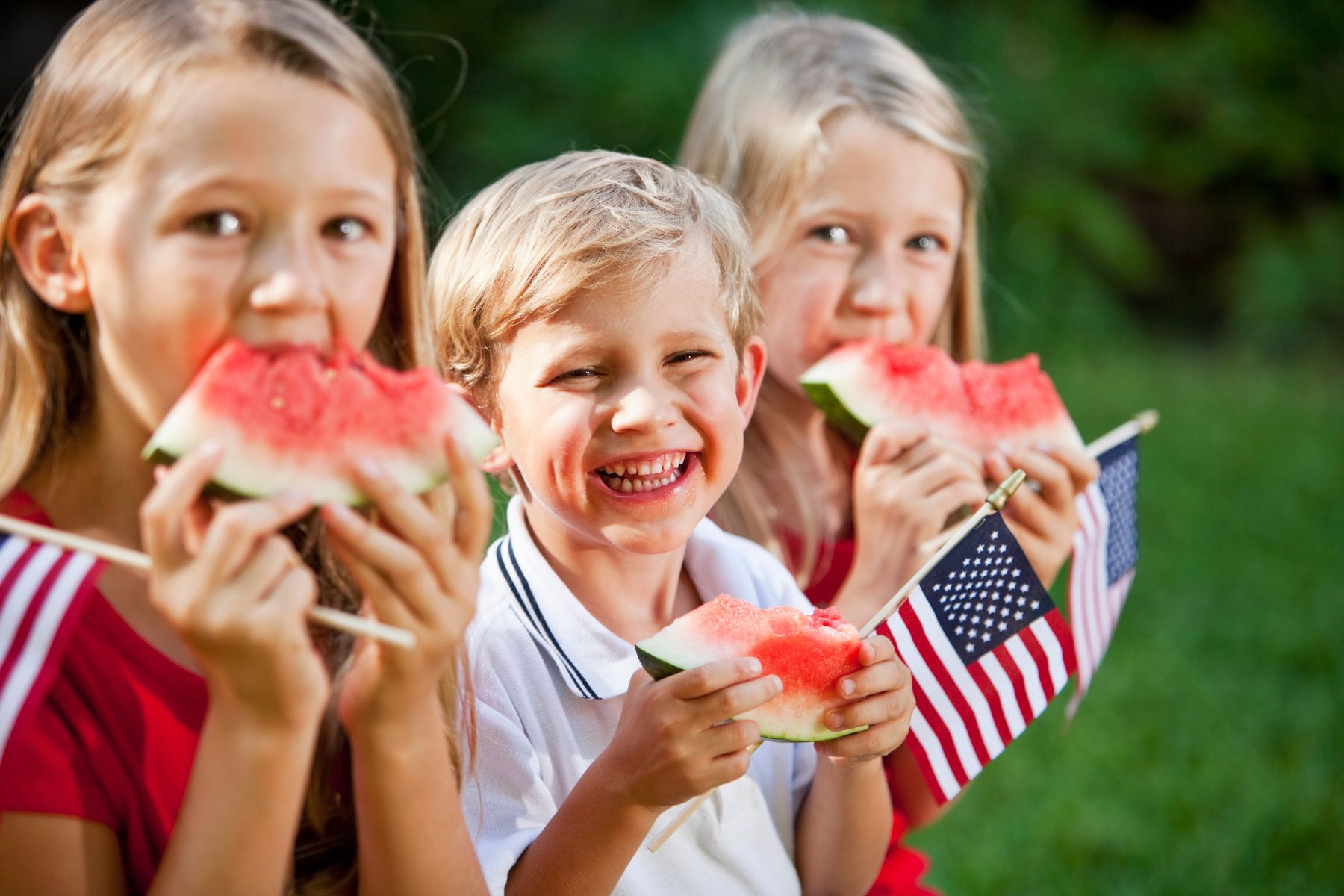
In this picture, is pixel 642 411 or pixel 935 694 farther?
pixel 935 694

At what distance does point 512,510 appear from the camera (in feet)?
7.64

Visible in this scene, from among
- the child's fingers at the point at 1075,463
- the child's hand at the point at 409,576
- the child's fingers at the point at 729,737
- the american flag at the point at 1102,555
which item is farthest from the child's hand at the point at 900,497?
the child's hand at the point at 409,576

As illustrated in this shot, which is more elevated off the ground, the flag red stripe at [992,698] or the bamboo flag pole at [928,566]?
the bamboo flag pole at [928,566]

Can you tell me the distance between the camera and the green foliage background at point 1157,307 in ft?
14.2

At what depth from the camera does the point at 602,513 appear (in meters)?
2.09

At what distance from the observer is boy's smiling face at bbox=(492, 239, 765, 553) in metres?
2.04

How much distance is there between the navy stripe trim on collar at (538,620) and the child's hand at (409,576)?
0.44 metres

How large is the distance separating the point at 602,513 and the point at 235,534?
72 cm

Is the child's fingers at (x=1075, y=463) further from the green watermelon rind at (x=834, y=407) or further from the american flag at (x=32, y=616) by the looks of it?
the american flag at (x=32, y=616)

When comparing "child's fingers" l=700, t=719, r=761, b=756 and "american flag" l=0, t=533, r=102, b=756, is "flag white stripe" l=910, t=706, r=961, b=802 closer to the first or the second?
"child's fingers" l=700, t=719, r=761, b=756

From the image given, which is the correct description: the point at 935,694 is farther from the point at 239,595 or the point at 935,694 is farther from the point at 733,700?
the point at 239,595

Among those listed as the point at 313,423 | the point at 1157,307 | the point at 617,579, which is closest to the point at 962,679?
the point at 617,579

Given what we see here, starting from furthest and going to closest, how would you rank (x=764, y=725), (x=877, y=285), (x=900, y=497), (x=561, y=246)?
(x=877, y=285) → (x=900, y=497) → (x=561, y=246) → (x=764, y=725)

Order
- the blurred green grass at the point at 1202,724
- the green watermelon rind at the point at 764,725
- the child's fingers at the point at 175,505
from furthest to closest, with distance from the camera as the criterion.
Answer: the blurred green grass at the point at 1202,724, the green watermelon rind at the point at 764,725, the child's fingers at the point at 175,505
